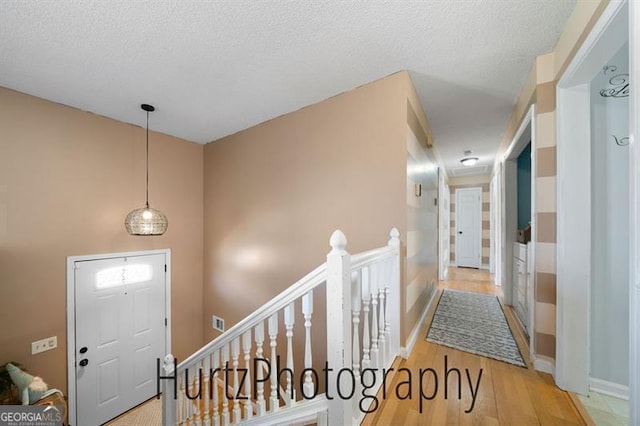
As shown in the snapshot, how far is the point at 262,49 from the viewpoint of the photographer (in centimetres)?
177

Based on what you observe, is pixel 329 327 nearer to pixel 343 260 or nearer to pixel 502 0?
pixel 343 260

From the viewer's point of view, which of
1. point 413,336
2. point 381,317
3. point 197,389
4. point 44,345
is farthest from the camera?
point 44,345

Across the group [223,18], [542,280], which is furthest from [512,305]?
[223,18]

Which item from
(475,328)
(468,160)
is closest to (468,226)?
(468,160)

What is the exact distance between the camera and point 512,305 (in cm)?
317

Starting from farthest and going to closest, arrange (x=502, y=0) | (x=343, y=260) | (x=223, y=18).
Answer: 1. (x=223, y=18)
2. (x=502, y=0)
3. (x=343, y=260)

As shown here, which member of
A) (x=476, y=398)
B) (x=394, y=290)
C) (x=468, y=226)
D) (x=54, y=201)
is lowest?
(x=476, y=398)

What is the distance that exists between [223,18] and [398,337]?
246cm

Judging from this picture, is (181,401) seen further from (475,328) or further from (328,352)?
(475,328)

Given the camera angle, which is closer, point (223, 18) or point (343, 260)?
point (343, 260)

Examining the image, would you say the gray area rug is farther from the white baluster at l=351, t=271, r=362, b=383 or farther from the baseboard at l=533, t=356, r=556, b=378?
the white baluster at l=351, t=271, r=362, b=383

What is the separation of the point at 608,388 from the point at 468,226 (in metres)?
5.13

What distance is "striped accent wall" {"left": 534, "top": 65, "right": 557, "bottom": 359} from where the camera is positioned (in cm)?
172

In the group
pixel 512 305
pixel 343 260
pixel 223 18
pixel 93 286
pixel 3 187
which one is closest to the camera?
pixel 343 260
